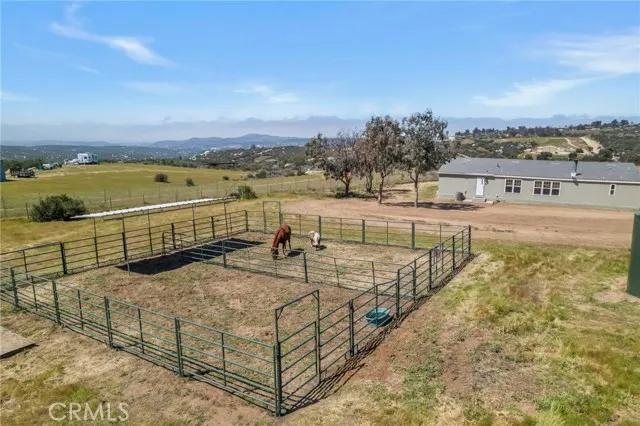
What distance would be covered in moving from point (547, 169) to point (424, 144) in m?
10.6

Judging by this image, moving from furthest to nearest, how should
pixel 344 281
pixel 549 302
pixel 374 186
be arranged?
pixel 374 186 → pixel 344 281 → pixel 549 302

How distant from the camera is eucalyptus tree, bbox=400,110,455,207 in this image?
104 ft

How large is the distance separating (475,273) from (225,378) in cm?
1002

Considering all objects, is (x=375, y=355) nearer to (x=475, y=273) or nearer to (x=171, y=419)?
(x=171, y=419)

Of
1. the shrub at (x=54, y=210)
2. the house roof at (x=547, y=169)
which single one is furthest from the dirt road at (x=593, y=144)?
the shrub at (x=54, y=210)

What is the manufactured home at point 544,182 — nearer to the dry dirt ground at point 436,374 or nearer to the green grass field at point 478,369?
the green grass field at point 478,369

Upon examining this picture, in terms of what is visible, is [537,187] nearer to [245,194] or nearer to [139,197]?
[245,194]

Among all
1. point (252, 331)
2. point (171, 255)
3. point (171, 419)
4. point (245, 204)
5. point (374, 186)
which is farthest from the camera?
point (374, 186)

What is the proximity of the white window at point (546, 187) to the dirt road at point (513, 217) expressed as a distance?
4.50 ft

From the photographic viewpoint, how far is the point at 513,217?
27.7 meters

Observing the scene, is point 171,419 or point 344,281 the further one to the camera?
point 344,281

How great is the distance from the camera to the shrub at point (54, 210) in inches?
1126

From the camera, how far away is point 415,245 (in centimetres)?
1989

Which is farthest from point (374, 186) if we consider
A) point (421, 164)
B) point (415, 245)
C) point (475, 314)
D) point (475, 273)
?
point (475, 314)
